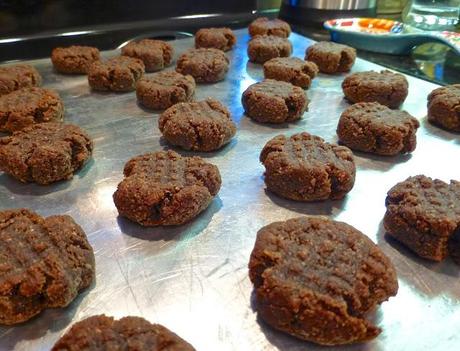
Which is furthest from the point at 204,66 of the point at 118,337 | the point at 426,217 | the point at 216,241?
the point at 118,337

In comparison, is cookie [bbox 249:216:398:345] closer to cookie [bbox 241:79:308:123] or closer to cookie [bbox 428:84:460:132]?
cookie [bbox 241:79:308:123]

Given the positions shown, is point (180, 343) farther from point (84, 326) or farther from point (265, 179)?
point (265, 179)

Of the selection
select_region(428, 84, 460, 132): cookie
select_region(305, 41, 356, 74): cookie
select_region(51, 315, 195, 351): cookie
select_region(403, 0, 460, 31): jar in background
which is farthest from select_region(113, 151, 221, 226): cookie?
select_region(403, 0, 460, 31): jar in background

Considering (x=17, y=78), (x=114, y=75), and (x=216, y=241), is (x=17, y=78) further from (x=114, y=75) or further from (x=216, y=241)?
(x=216, y=241)

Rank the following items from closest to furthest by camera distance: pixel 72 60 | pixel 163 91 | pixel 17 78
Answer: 1. pixel 163 91
2. pixel 17 78
3. pixel 72 60

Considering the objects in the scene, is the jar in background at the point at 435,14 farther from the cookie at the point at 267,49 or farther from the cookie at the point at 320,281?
the cookie at the point at 320,281

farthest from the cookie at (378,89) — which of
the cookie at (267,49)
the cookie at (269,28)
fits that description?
the cookie at (269,28)

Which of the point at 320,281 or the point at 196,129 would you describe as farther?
the point at 196,129
